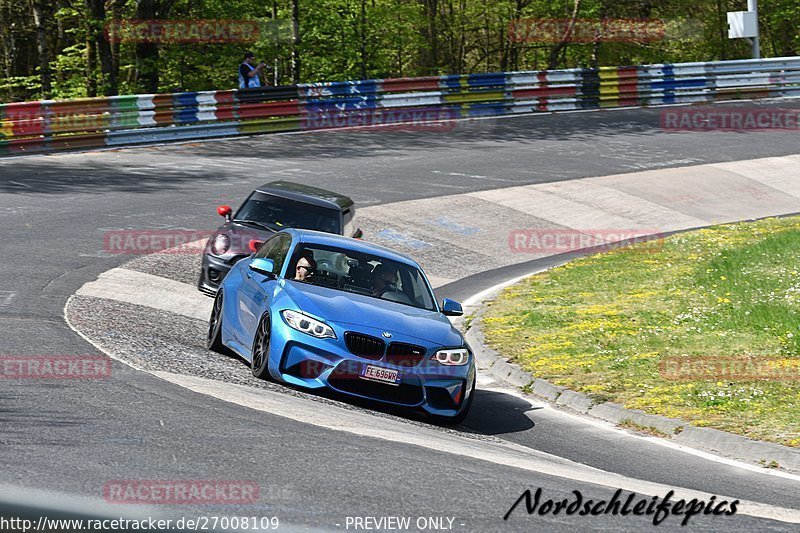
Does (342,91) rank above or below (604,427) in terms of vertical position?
above

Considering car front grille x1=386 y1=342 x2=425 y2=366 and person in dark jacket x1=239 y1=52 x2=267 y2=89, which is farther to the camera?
person in dark jacket x1=239 y1=52 x2=267 y2=89

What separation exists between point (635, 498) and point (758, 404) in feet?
12.4

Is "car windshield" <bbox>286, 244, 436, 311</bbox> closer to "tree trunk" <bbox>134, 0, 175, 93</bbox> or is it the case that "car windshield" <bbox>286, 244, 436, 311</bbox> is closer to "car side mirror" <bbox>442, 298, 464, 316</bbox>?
"car side mirror" <bbox>442, 298, 464, 316</bbox>

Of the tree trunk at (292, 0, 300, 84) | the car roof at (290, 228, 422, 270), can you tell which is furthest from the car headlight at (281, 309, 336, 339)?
the tree trunk at (292, 0, 300, 84)

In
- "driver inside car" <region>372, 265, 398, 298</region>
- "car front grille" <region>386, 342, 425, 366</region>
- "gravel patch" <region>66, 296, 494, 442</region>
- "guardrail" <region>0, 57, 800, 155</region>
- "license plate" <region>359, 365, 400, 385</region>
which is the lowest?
"gravel patch" <region>66, 296, 494, 442</region>

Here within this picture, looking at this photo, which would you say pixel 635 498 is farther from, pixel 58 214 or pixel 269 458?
pixel 58 214

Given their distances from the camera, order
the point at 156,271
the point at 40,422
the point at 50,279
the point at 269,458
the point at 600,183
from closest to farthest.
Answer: the point at 269,458
the point at 40,422
the point at 50,279
the point at 156,271
the point at 600,183

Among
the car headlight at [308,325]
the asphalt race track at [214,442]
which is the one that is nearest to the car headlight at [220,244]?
the asphalt race track at [214,442]

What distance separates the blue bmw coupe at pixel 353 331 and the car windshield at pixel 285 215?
3.71 m

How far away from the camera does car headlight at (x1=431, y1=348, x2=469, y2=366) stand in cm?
977

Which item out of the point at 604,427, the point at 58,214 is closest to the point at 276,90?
the point at 58,214

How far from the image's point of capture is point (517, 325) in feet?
48.3

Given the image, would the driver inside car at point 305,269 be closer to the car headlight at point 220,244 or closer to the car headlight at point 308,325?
the car headlight at point 308,325

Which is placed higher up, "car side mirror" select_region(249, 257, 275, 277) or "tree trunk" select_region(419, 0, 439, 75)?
"tree trunk" select_region(419, 0, 439, 75)
